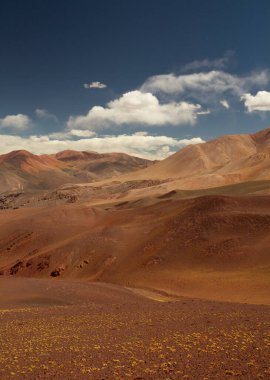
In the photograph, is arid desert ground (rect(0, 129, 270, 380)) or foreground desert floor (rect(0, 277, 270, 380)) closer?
foreground desert floor (rect(0, 277, 270, 380))

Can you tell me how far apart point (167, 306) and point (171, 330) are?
21.1ft

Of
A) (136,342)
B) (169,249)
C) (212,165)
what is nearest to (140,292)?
(169,249)

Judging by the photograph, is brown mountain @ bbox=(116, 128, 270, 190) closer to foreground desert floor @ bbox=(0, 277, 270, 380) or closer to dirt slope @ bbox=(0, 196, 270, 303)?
dirt slope @ bbox=(0, 196, 270, 303)

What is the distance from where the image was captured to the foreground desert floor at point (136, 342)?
10609 millimetres

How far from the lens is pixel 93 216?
5816cm

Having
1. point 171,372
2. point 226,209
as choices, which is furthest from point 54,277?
point 171,372

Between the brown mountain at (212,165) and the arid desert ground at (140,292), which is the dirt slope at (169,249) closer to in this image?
the arid desert ground at (140,292)

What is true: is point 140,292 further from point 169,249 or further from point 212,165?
point 212,165

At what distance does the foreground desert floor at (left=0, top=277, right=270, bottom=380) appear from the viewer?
10.6 meters

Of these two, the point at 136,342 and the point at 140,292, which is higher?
the point at 136,342

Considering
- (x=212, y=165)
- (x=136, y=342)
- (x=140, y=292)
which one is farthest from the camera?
(x=212, y=165)

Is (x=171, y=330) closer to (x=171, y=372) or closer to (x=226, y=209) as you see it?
(x=171, y=372)

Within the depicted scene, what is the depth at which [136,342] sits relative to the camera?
13.3 metres

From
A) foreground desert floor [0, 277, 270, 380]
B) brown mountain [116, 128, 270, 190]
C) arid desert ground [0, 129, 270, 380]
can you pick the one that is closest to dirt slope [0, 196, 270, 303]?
arid desert ground [0, 129, 270, 380]
